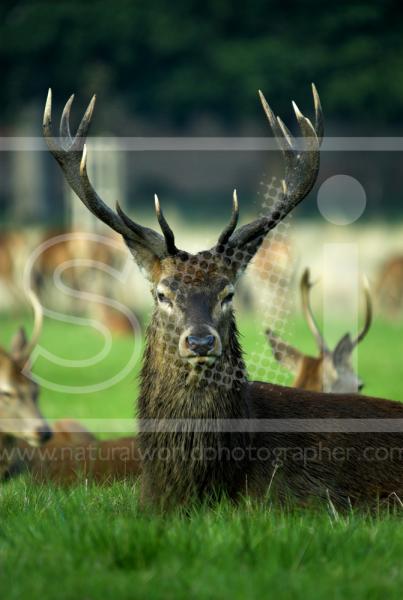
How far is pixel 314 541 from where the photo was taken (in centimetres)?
439

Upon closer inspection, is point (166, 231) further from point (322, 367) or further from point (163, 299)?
point (322, 367)

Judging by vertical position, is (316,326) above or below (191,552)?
above

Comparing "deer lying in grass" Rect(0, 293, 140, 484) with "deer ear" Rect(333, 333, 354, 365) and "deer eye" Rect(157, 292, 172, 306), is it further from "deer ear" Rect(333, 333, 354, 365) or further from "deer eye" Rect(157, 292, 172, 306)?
"deer ear" Rect(333, 333, 354, 365)

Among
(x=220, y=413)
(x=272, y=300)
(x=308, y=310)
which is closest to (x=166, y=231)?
(x=220, y=413)

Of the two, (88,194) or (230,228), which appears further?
(88,194)

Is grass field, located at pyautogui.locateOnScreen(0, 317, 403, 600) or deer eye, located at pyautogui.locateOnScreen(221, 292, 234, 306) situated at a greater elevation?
deer eye, located at pyautogui.locateOnScreen(221, 292, 234, 306)

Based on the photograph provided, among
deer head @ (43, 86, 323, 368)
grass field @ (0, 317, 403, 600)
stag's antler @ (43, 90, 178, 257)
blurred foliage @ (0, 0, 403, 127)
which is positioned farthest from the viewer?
blurred foliage @ (0, 0, 403, 127)

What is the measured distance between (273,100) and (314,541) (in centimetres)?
2469

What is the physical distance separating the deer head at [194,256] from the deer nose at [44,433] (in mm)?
2559

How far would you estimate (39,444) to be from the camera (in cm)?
792

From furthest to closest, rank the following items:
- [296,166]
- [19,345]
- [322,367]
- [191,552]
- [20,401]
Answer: [19,345]
[20,401]
[322,367]
[296,166]
[191,552]

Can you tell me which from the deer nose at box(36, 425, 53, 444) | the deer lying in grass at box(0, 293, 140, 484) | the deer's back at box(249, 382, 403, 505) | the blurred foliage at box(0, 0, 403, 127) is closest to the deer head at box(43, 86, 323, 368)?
the deer's back at box(249, 382, 403, 505)

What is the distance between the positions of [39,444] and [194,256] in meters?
2.85

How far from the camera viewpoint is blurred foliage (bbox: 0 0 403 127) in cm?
2850
